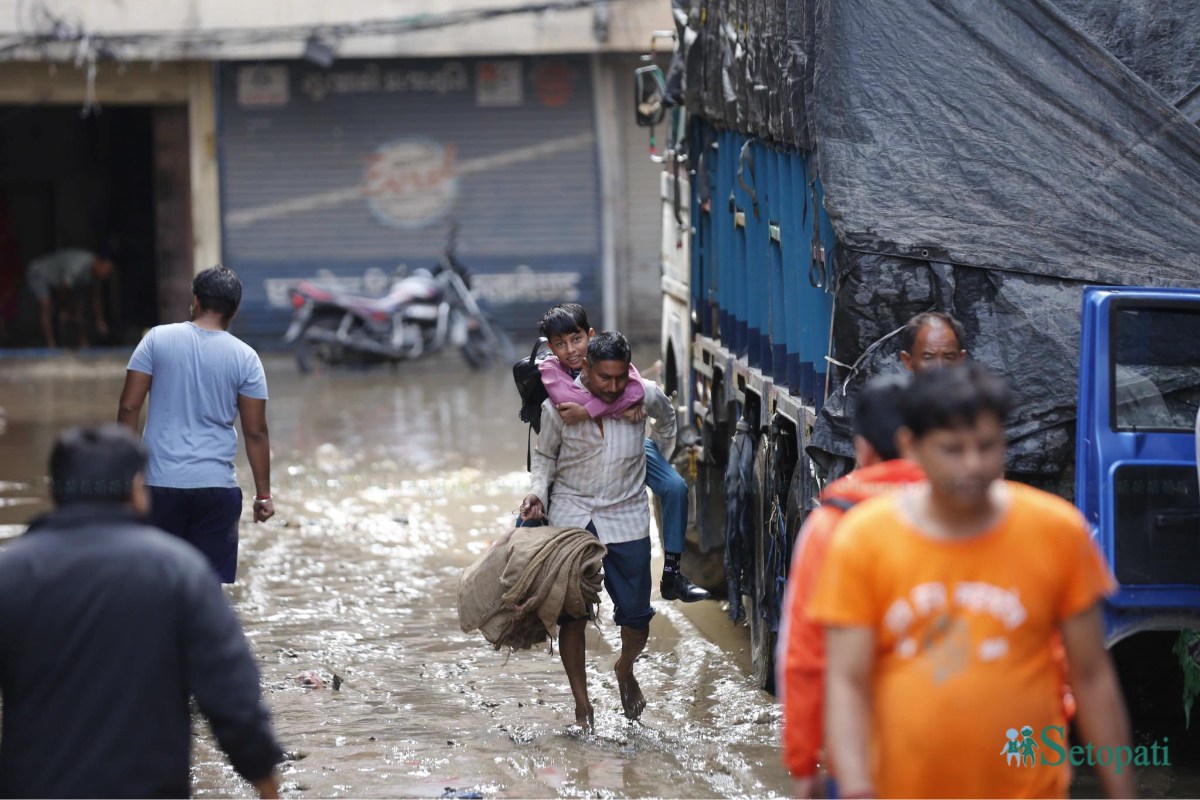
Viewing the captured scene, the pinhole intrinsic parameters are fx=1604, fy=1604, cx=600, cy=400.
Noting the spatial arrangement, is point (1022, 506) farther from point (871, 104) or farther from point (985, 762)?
point (871, 104)

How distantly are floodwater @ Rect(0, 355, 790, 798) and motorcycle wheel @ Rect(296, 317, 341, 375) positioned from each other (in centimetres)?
412

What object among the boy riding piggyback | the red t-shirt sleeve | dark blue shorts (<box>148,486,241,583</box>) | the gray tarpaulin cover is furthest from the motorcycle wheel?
the red t-shirt sleeve

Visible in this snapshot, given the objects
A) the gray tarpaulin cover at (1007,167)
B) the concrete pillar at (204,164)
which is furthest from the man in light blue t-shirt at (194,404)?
the concrete pillar at (204,164)

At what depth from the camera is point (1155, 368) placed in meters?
4.67

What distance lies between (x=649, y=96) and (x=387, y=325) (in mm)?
7843

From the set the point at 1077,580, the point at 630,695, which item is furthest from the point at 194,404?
the point at 1077,580

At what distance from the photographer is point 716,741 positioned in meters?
5.61

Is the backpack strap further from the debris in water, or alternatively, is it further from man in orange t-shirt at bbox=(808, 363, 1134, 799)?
the debris in water

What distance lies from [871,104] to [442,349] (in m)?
12.4

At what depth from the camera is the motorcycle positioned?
55.7ft

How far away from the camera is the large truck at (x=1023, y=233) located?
4492 millimetres

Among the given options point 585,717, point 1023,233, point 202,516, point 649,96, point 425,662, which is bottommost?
point 425,662

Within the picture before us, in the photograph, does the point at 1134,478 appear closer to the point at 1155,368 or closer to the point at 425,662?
the point at 1155,368

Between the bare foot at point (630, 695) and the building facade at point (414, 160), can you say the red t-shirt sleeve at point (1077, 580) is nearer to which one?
the bare foot at point (630, 695)
